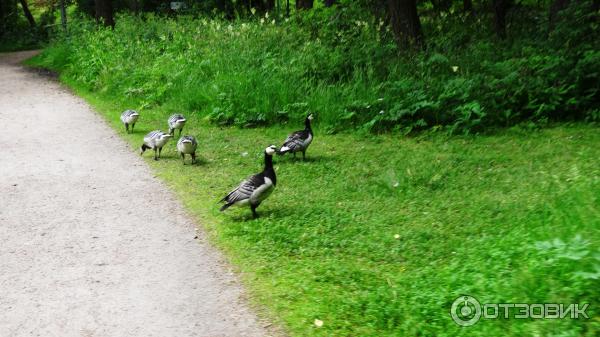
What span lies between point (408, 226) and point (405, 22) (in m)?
9.58

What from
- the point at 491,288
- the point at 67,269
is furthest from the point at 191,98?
the point at 491,288

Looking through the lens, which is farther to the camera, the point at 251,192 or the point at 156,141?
the point at 156,141

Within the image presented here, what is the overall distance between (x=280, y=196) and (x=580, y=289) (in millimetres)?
4881

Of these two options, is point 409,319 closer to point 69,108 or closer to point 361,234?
point 361,234

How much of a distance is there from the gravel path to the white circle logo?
1.58 m

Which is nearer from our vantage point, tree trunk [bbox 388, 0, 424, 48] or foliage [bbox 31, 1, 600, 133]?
foliage [bbox 31, 1, 600, 133]

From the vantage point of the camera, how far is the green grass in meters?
4.60

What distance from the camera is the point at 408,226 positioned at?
7020 mm

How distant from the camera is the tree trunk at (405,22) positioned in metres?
15.3

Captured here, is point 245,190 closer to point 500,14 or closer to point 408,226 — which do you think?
point 408,226

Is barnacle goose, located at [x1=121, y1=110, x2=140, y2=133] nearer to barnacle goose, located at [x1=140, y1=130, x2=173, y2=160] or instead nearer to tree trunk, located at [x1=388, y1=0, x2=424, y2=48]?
barnacle goose, located at [x1=140, y1=130, x2=173, y2=160]

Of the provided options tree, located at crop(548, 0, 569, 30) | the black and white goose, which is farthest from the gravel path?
tree, located at crop(548, 0, 569, 30)

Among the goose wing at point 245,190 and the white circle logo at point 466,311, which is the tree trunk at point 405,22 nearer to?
the goose wing at point 245,190

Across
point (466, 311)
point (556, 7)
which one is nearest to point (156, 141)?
point (466, 311)
